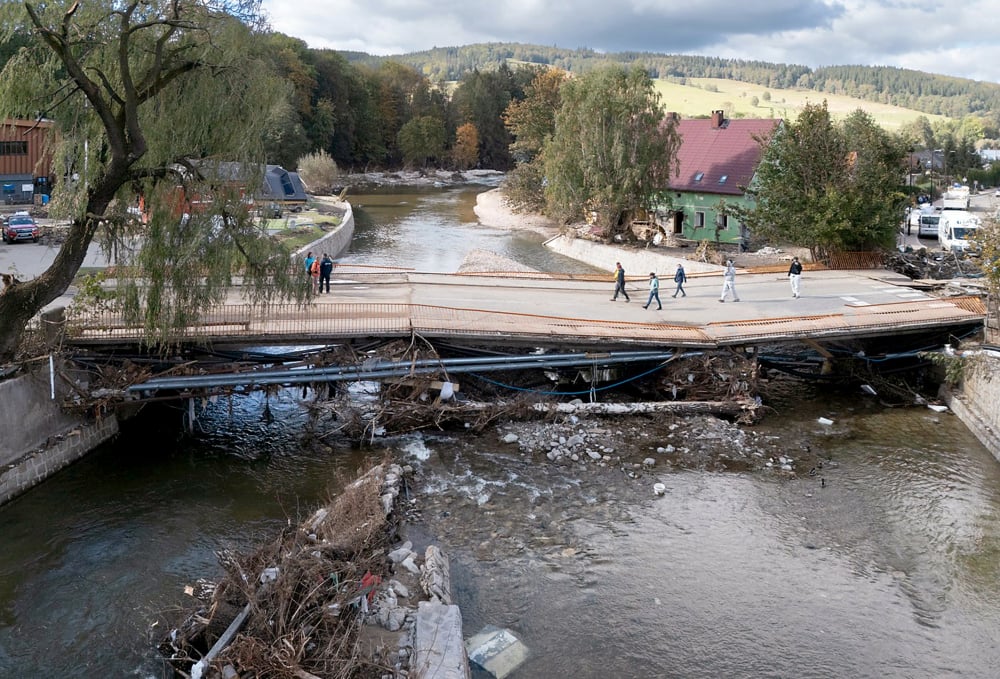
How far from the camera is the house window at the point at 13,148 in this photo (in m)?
50.9

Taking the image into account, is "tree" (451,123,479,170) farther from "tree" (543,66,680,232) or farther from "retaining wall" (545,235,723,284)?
"tree" (543,66,680,232)

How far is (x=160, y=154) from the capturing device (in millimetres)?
18500

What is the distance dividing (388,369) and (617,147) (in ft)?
98.4

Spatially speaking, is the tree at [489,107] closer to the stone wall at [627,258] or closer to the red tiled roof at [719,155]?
the stone wall at [627,258]

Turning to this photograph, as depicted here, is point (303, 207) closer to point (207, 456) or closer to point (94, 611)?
point (207, 456)

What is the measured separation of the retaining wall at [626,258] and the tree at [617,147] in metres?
1.99

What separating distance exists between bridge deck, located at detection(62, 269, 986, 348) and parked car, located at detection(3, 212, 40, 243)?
1809 centimetres

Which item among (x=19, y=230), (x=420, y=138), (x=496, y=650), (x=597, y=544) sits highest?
(x=420, y=138)

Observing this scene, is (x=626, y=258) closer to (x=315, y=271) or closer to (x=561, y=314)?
(x=561, y=314)

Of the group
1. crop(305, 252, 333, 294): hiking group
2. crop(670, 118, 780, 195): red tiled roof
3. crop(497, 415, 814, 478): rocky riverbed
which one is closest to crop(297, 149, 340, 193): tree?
crop(670, 118, 780, 195): red tiled roof

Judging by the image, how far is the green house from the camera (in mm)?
47312

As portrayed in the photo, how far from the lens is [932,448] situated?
21.6m

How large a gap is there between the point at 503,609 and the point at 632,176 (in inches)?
1448

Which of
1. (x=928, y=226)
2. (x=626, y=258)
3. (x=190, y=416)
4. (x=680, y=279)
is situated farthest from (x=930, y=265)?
(x=190, y=416)
